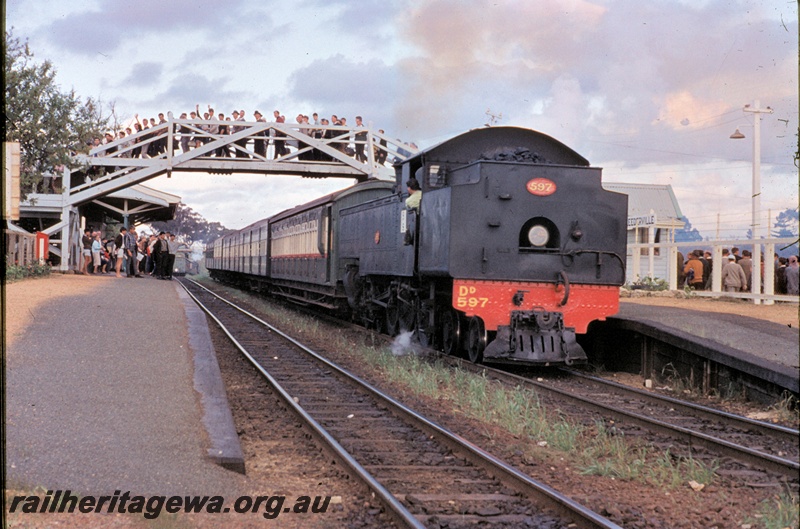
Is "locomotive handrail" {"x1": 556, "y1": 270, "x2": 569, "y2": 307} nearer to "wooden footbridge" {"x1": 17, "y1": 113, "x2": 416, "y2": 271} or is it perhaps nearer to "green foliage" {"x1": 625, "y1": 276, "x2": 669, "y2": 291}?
"green foliage" {"x1": 625, "y1": 276, "x2": 669, "y2": 291}

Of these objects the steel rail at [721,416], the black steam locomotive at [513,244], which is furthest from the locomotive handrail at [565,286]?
the steel rail at [721,416]

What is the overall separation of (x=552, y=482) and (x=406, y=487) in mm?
1041

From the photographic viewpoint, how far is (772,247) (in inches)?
640

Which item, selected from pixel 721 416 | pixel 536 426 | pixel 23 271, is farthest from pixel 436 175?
pixel 23 271

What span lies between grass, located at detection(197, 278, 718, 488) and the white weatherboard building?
2495cm

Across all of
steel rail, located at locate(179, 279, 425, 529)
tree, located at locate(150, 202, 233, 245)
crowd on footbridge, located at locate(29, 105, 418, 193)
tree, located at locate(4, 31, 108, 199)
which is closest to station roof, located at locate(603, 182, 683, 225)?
crowd on footbridge, located at locate(29, 105, 418, 193)

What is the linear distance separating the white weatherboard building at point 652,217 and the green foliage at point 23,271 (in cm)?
2224

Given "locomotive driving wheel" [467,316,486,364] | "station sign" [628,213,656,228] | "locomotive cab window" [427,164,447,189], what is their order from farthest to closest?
"station sign" [628,213,656,228] < "locomotive cab window" [427,164,447,189] < "locomotive driving wheel" [467,316,486,364]

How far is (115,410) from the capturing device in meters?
7.32

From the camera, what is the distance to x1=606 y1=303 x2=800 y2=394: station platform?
27.9ft

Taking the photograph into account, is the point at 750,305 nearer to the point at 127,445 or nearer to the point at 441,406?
the point at 441,406

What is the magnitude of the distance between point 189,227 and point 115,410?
3722 inches

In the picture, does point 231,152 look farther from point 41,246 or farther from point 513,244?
point 513,244

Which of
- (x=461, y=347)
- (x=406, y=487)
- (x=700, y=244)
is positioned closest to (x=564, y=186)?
(x=461, y=347)
